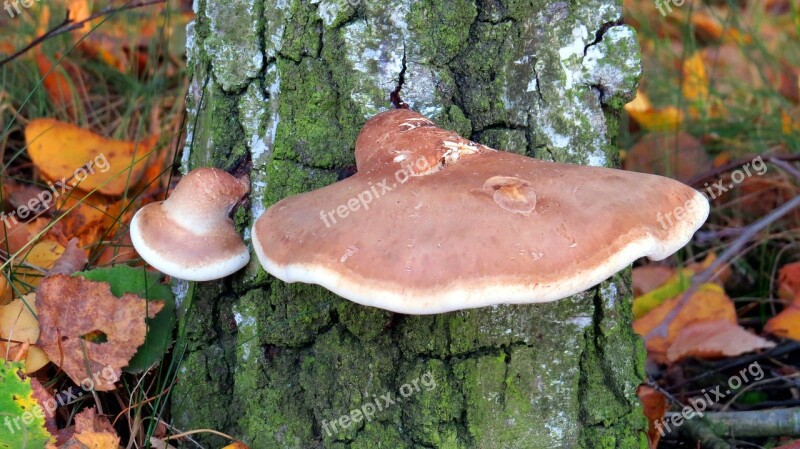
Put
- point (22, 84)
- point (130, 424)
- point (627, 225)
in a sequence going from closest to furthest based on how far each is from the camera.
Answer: point (627, 225), point (130, 424), point (22, 84)

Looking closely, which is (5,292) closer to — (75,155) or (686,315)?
(75,155)

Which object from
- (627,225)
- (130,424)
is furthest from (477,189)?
(130,424)

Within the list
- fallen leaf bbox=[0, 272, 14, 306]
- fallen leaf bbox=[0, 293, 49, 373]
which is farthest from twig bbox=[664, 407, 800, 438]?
fallen leaf bbox=[0, 272, 14, 306]

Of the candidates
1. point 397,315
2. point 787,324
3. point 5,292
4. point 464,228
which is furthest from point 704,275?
point 5,292

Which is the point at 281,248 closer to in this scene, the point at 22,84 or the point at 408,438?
the point at 408,438

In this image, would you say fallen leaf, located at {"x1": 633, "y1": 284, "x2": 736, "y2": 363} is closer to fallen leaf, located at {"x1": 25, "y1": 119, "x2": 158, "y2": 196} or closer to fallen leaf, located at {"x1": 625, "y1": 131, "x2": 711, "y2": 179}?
fallen leaf, located at {"x1": 625, "y1": 131, "x2": 711, "y2": 179}

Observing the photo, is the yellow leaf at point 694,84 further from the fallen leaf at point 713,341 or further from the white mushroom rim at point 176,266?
the white mushroom rim at point 176,266
